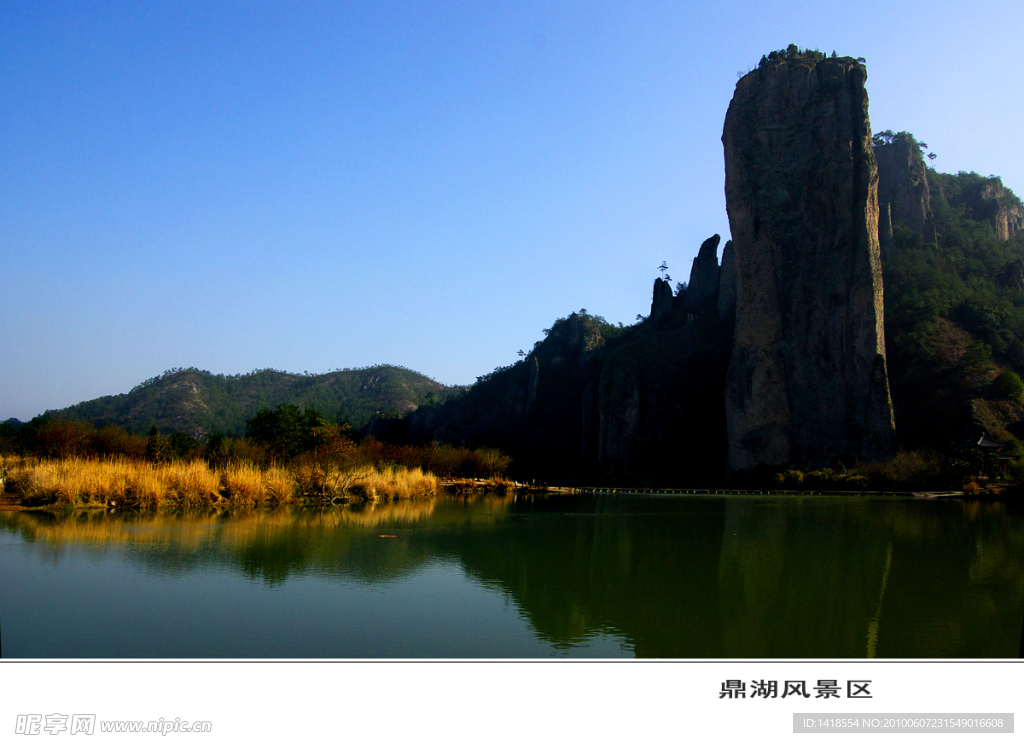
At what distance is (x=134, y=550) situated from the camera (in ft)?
37.3

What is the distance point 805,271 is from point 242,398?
88511 millimetres

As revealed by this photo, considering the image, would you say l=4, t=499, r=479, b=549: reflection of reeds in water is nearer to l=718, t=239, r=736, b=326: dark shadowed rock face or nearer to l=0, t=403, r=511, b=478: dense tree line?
l=0, t=403, r=511, b=478: dense tree line

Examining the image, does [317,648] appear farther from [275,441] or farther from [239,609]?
[275,441]

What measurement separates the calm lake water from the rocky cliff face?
188ft

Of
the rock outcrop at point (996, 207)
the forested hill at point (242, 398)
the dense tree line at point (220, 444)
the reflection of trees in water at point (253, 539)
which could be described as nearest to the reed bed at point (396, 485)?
the dense tree line at point (220, 444)

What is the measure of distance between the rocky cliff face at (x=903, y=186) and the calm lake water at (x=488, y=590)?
5721cm

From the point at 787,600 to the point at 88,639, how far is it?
25.5 ft

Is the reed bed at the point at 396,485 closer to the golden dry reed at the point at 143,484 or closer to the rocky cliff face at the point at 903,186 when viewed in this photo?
the golden dry reed at the point at 143,484

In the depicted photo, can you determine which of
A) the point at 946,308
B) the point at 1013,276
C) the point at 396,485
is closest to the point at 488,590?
the point at 396,485

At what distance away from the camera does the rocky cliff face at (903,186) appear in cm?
6525

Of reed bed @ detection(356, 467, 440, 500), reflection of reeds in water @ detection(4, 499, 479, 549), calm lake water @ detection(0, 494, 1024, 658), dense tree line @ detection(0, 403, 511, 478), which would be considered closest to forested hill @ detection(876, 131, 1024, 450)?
calm lake water @ detection(0, 494, 1024, 658)

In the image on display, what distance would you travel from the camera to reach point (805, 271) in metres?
50.2

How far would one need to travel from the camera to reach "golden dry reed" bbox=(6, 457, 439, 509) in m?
17.2

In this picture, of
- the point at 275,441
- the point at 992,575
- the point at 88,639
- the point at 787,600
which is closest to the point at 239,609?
the point at 88,639
